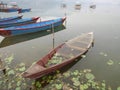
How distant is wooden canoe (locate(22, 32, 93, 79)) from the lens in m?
7.27

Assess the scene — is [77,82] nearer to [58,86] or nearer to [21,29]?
[58,86]

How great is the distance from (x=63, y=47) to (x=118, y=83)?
4.97 m

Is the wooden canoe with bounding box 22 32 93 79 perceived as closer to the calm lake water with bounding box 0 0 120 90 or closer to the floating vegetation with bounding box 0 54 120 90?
the floating vegetation with bounding box 0 54 120 90

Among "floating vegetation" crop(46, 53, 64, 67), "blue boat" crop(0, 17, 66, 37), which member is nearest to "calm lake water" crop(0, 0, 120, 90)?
"blue boat" crop(0, 17, 66, 37)

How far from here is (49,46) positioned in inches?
531

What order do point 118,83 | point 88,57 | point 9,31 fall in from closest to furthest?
point 118,83 → point 88,57 → point 9,31

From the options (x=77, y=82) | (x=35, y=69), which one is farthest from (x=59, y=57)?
(x=35, y=69)

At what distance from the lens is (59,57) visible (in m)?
9.59

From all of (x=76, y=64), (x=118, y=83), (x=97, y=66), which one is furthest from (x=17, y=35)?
(x=118, y=83)

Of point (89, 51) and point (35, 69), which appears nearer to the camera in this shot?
point (35, 69)

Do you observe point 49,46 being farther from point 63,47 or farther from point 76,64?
point 76,64

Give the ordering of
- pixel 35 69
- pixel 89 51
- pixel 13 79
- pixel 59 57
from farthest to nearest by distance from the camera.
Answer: pixel 89 51 < pixel 59 57 < pixel 13 79 < pixel 35 69

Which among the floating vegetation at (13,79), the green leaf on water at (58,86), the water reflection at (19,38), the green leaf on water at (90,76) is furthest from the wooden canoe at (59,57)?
the water reflection at (19,38)

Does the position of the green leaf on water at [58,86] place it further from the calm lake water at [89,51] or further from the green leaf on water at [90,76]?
the calm lake water at [89,51]
